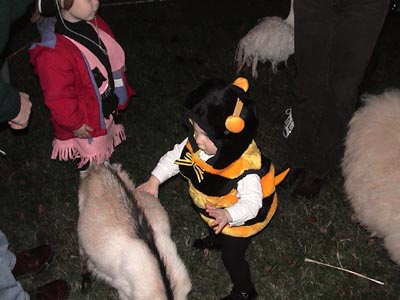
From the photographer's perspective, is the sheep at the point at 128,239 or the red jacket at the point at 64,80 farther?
the red jacket at the point at 64,80

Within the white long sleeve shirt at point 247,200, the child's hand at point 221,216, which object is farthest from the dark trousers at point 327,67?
the child's hand at point 221,216

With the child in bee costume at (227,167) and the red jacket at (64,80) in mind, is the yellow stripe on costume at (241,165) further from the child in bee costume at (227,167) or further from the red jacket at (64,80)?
the red jacket at (64,80)

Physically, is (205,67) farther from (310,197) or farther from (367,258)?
(367,258)

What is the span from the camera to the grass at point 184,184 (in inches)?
139

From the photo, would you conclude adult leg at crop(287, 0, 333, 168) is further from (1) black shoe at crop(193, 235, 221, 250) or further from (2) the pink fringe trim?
(2) the pink fringe trim

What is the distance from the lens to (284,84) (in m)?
5.25

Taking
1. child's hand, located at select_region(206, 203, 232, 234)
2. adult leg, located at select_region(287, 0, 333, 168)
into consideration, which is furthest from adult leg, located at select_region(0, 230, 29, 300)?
adult leg, located at select_region(287, 0, 333, 168)

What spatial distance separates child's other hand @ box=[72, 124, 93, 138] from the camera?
3.24 metres

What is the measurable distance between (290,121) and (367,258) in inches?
52.9

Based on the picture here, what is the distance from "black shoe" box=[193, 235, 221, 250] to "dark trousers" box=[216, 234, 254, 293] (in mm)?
489

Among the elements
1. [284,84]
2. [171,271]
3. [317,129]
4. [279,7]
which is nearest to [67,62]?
[171,271]

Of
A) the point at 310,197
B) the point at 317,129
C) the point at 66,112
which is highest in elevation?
the point at 66,112

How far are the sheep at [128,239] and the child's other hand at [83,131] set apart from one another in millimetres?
362

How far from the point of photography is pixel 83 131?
128 inches
